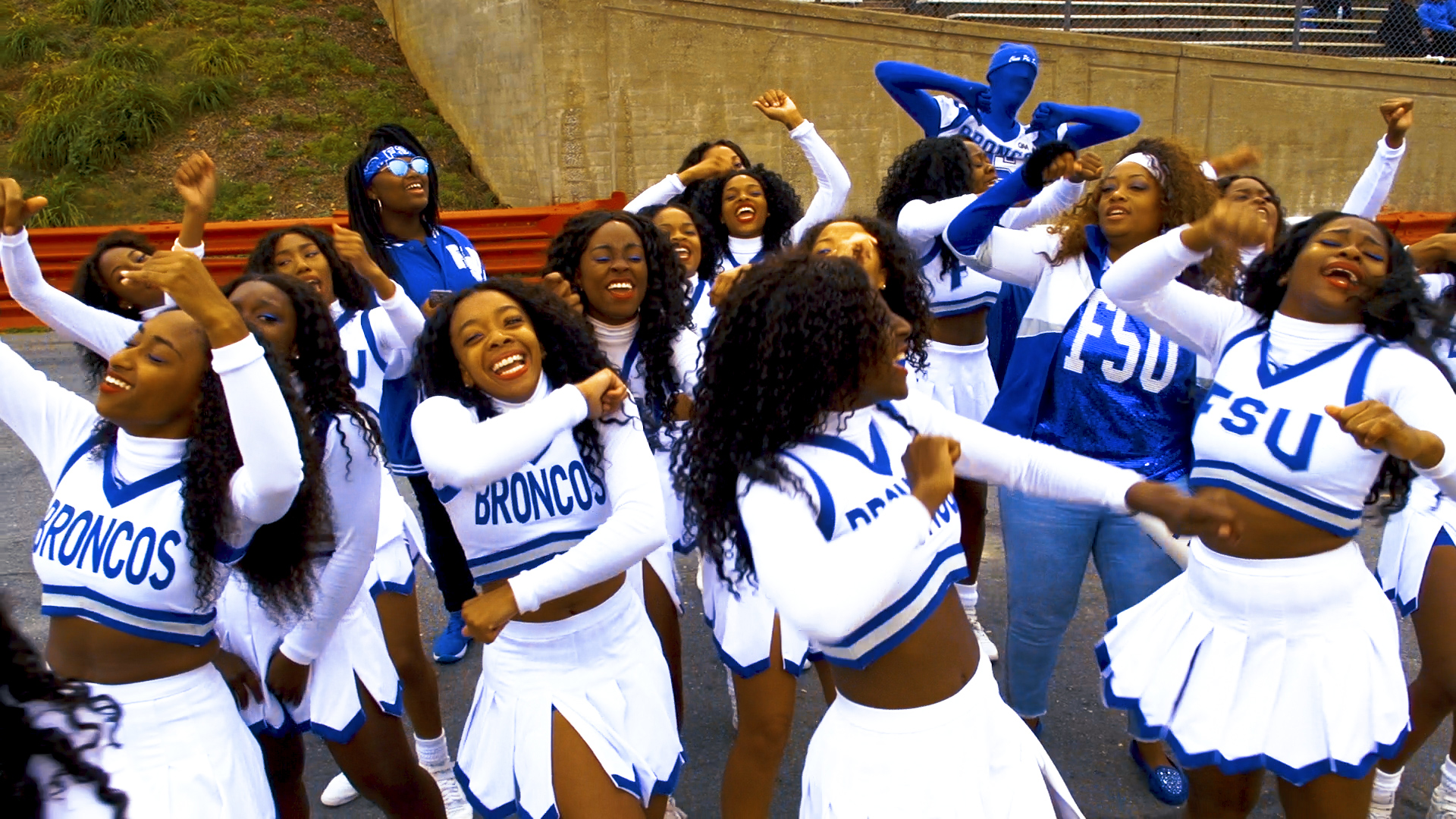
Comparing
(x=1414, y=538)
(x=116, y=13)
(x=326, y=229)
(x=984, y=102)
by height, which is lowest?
(x=326, y=229)

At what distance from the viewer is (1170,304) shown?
3102 millimetres

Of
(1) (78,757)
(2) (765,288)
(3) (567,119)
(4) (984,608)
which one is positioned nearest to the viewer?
(1) (78,757)

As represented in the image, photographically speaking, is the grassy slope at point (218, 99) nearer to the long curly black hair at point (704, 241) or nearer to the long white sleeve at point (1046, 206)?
the long curly black hair at point (704, 241)

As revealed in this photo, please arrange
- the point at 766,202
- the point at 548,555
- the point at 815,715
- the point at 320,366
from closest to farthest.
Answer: the point at 548,555 → the point at 320,366 → the point at 815,715 → the point at 766,202

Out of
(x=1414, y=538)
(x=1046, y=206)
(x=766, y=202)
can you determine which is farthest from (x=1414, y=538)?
(x=766, y=202)

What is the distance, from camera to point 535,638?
9.07 feet

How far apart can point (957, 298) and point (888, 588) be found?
2905 millimetres

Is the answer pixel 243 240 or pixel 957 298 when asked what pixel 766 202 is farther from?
pixel 243 240

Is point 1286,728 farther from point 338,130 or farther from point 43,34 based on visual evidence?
point 43,34

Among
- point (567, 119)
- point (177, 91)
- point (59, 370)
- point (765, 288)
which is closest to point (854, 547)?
point (765, 288)

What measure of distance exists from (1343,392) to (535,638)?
2076mm

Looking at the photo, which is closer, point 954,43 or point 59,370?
Answer: point 59,370

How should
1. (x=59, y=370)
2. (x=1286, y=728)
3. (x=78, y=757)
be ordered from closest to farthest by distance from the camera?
(x=78, y=757), (x=1286, y=728), (x=59, y=370)

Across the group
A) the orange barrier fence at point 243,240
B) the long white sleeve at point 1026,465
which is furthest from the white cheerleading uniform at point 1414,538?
the orange barrier fence at point 243,240
